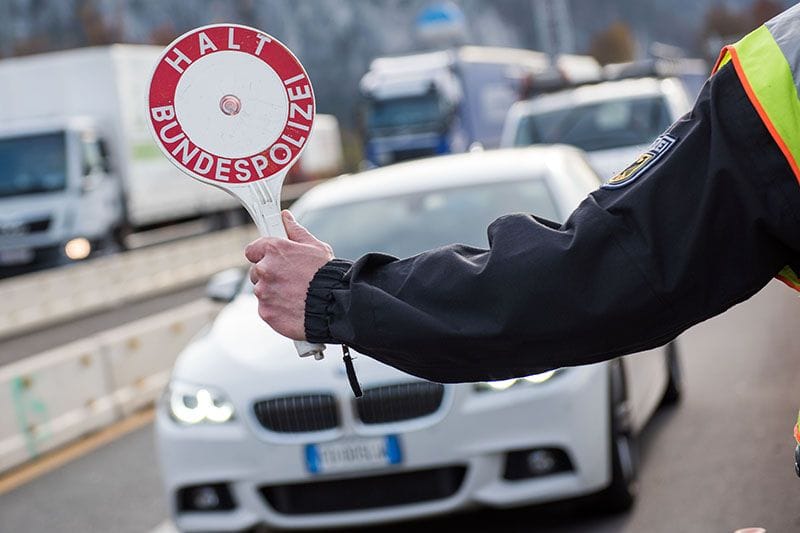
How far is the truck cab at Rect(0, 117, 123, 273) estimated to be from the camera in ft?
76.6

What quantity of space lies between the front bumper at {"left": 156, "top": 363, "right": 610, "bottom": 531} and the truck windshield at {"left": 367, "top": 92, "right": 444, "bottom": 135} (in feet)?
88.3

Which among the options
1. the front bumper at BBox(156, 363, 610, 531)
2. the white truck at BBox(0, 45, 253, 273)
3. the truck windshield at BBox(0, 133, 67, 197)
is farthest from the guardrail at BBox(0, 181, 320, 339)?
the front bumper at BBox(156, 363, 610, 531)

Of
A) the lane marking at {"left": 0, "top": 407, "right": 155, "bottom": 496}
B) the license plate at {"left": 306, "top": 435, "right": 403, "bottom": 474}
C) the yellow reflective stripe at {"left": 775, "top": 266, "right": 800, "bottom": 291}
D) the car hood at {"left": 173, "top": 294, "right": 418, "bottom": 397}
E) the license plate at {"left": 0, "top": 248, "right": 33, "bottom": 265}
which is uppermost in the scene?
the yellow reflective stripe at {"left": 775, "top": 266, "right": 800, "bottom": 291}

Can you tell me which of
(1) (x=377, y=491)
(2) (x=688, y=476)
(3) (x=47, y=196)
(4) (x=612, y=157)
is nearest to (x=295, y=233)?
(1) (x=377, y=491)

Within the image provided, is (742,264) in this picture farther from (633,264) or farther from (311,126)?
(311,126)

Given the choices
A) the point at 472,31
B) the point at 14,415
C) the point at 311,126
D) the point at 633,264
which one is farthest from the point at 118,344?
the point at 472,31

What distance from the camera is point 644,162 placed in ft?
6.28

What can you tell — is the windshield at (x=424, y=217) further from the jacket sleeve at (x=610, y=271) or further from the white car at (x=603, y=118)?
the white car at (x=603, y=118)

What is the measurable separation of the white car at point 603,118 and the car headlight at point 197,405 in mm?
9239

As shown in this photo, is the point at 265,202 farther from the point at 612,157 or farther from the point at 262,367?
the point at 612,157

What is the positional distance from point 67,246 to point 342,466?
61.9 feet

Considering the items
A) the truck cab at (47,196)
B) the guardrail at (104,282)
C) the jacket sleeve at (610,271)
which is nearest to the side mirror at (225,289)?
the jacket sleeve at (610,271)

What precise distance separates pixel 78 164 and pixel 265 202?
22.1m

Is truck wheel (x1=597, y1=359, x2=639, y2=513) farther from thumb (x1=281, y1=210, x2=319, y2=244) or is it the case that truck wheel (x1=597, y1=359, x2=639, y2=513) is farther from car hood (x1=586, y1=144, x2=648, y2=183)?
car hood (x1=586, y1=144, x2=648, y2=183)
